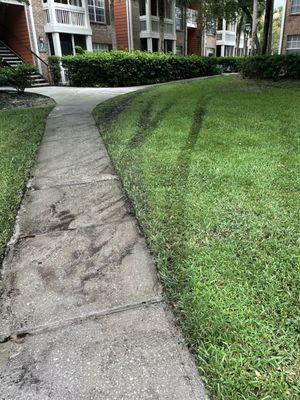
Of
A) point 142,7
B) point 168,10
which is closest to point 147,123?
point 142,7

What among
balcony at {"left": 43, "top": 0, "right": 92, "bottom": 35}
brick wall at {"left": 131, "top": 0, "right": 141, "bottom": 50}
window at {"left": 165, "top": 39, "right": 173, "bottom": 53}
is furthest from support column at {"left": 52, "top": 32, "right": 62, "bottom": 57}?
window at {"left": 165, "top": 39, "right": 173, "bottom": 53}

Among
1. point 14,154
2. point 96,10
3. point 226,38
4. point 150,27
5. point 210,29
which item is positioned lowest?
point 14,154

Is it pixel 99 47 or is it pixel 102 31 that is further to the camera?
pixel 99 47

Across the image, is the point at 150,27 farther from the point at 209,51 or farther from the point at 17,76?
the point at 17,76

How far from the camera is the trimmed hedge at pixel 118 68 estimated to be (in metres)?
15.7

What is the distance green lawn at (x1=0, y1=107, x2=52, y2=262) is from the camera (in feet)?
11.7

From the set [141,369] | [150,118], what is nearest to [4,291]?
[141,369]

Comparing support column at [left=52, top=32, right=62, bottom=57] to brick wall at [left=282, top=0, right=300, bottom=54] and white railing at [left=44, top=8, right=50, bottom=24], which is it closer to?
white railing at [left=44, top=8, right=50, bottom=24]

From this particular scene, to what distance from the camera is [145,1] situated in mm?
22281

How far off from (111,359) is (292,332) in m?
1.04

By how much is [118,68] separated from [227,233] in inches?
583

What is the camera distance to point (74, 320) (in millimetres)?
2168

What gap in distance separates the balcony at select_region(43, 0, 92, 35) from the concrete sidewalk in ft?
53.1

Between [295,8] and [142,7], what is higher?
[142,7]
